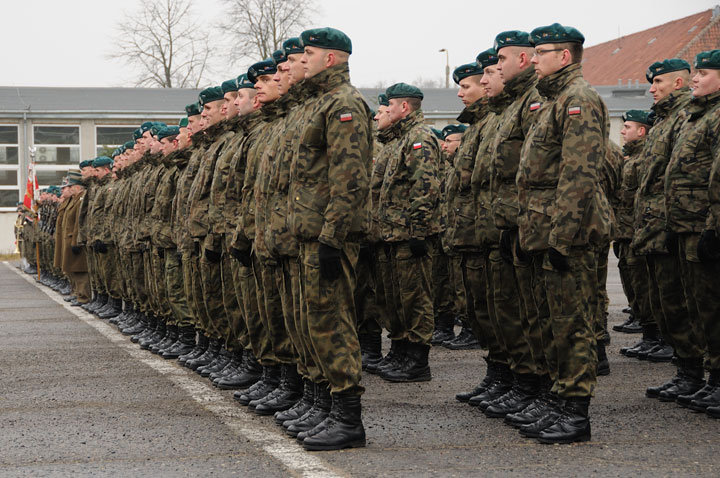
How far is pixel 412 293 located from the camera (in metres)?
8.16

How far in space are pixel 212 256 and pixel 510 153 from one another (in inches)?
112

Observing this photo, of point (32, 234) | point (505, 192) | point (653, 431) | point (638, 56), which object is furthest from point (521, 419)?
point (638, 56)

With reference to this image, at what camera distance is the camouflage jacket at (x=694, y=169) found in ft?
21.6

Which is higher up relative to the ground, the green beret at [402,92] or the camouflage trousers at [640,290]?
the green beret at [402,92]

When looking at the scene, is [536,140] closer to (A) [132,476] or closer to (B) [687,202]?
(B) [687,202]

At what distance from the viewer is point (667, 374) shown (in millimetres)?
8125

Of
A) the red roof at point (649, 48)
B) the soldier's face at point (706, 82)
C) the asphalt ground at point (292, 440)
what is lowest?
the asphalt ground at point (292, 440)

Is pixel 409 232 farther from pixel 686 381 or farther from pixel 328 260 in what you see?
pixel 328 260

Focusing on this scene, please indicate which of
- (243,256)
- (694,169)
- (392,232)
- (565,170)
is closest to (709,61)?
(694,169)

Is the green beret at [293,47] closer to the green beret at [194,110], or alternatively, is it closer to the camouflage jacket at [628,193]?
the green beret at [194,110]

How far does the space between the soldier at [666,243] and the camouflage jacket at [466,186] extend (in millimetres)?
1332

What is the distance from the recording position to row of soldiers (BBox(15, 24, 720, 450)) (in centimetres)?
551

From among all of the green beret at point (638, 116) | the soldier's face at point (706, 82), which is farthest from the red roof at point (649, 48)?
the soldier's face at point (706, 82)

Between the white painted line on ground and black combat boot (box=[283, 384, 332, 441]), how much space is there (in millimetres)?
67
